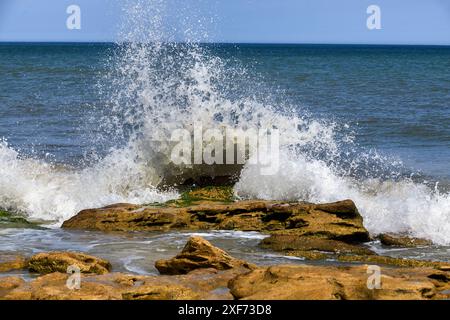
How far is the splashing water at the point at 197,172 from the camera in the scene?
10312mm

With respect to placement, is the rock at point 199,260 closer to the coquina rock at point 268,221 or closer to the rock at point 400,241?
the coquina rock at point 268,221

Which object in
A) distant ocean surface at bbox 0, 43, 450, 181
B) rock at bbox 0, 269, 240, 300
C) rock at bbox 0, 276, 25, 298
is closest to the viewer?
rock at bbox 0, 269, 240, 300

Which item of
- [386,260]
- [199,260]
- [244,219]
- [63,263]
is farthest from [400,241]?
[63,263]

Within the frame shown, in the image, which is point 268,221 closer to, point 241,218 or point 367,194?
point 241,218

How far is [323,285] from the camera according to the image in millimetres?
5121

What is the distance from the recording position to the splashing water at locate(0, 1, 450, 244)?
10.3 meters

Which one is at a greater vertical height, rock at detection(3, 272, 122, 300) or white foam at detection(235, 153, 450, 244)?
rock at detection(3, 272, 122, 300)

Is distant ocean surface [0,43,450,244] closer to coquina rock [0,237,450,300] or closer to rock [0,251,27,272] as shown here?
rock [0,251,27,272]

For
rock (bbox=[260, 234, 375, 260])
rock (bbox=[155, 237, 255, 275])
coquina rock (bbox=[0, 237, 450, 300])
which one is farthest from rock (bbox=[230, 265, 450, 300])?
rock (bbox=[260, 234, 375, 260])

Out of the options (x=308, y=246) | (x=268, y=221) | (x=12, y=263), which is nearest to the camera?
(x=12, y=263)

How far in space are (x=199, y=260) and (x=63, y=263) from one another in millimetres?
1206

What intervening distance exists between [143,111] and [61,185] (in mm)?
1960

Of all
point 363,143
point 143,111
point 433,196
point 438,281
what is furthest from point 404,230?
point 363,143

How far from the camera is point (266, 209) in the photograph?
9.12m
